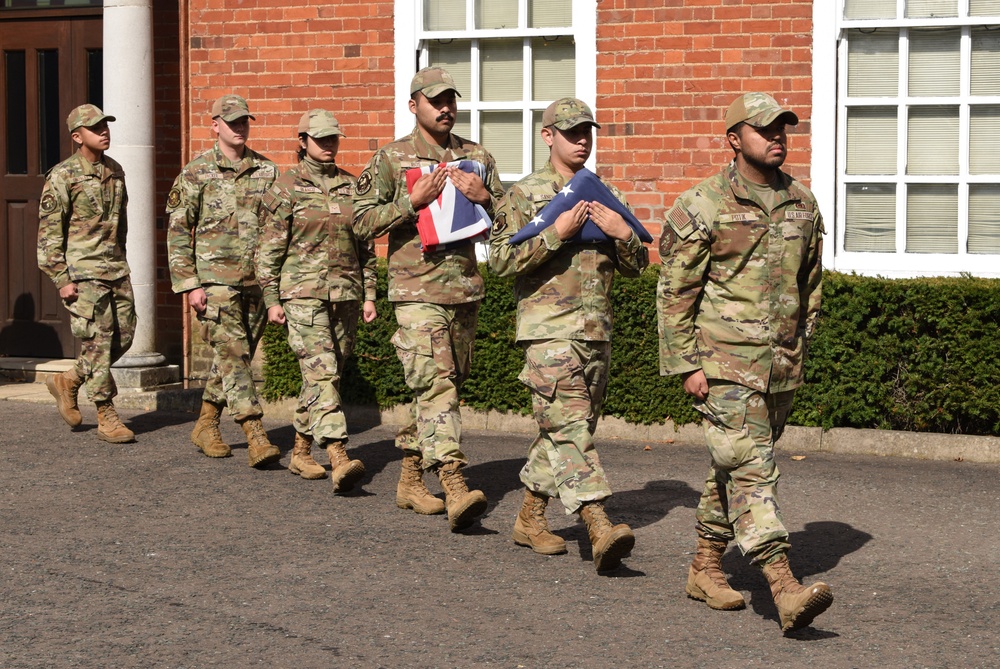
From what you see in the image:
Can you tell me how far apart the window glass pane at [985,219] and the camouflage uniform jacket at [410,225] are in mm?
4062

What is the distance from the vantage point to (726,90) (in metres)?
10.6

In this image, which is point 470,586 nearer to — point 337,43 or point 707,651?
point 707,651

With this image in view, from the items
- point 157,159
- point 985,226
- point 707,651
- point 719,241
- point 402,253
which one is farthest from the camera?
point 157,159

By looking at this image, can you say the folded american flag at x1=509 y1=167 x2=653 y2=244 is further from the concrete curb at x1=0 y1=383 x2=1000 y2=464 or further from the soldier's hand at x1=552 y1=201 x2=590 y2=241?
the concrete curb at x1=0 y1=383 x2=1000 y2=464

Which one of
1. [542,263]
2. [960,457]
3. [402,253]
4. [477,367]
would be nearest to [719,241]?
[542,263]

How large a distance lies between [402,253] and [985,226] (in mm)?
4610

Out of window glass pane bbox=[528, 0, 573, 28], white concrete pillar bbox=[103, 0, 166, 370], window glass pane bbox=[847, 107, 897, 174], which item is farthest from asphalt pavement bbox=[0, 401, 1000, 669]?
window glass pane bbox=[528, 0, 573, 28]

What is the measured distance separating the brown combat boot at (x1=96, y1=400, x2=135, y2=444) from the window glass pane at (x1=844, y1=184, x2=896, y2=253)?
5115 millimetres

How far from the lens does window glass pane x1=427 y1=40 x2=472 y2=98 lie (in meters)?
11.5

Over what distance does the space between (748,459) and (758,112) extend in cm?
138

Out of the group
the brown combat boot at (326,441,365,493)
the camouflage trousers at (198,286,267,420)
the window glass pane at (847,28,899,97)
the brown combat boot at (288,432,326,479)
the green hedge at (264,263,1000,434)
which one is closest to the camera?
the brown combat boot at (326,441,365,493)

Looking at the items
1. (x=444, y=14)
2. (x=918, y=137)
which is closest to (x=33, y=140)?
(x=444, y=14)

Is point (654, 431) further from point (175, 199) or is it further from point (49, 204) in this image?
point (49, 204)

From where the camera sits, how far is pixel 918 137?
→ 10.4 metres
